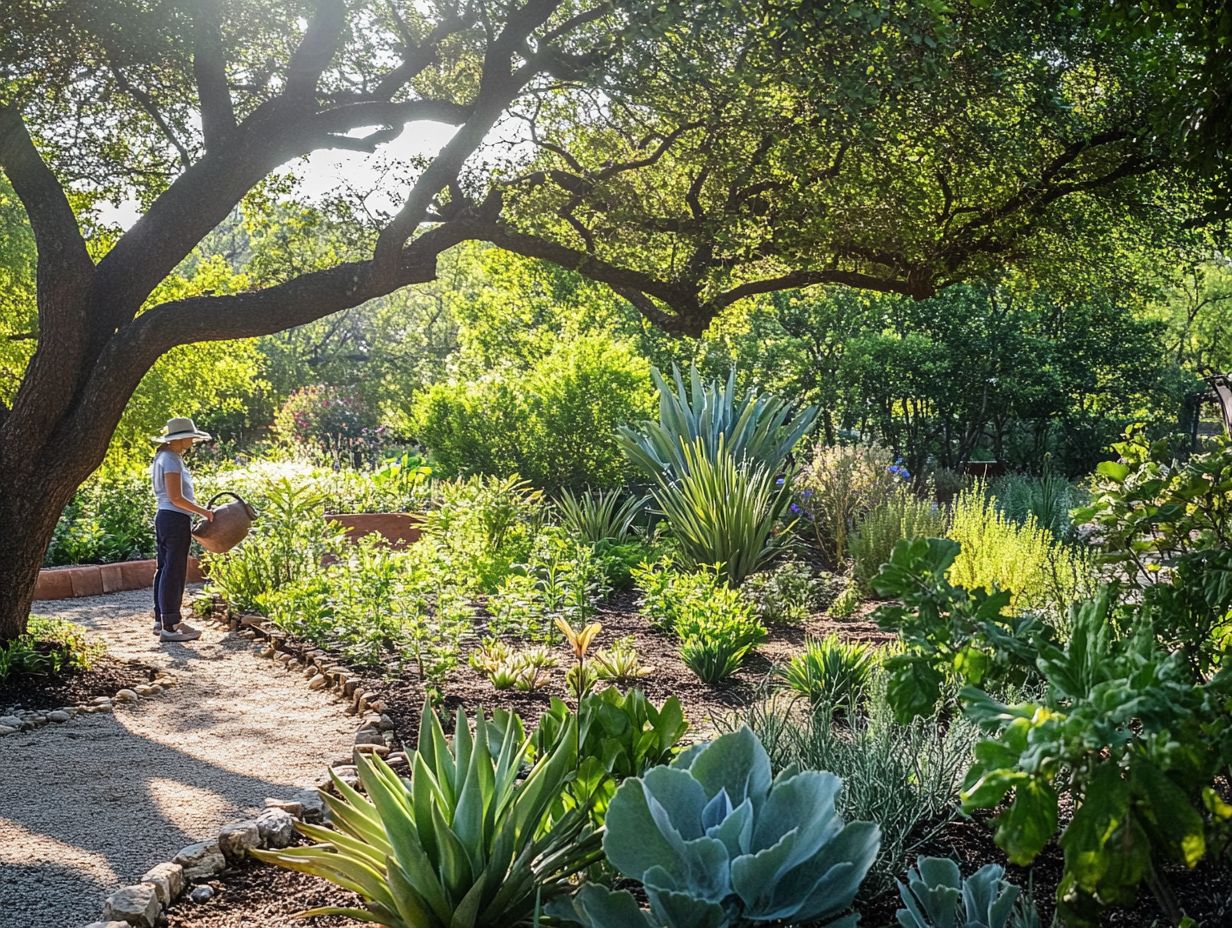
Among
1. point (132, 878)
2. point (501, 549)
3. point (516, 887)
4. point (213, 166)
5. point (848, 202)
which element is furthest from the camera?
point (501, 549)

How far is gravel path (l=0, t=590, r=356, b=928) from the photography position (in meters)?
3.27

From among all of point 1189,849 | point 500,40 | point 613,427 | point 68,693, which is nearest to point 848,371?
point 613,427

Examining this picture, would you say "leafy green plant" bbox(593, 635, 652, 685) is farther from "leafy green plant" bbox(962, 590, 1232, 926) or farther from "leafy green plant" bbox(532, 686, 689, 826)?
"leafy green plant" bbox(962, 590, 1232, 926)

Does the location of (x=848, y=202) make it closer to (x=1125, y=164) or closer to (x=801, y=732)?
(x=1125, y=164)

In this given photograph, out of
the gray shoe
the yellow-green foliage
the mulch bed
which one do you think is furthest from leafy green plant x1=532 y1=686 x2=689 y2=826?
the gray shoe

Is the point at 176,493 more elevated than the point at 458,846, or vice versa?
the point at 176,493

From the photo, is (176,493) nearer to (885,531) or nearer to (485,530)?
(485,530)

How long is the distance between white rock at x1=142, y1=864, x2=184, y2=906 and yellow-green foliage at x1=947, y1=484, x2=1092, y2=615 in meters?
4.32

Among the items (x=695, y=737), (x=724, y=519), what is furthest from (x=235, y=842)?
(x=724, y=519)

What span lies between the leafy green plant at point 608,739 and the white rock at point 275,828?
108 centimetres

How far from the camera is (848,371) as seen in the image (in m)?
18.4

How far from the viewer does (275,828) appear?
11.4 ft

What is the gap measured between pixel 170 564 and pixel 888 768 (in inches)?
220

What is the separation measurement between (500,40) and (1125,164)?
14.1 ft
